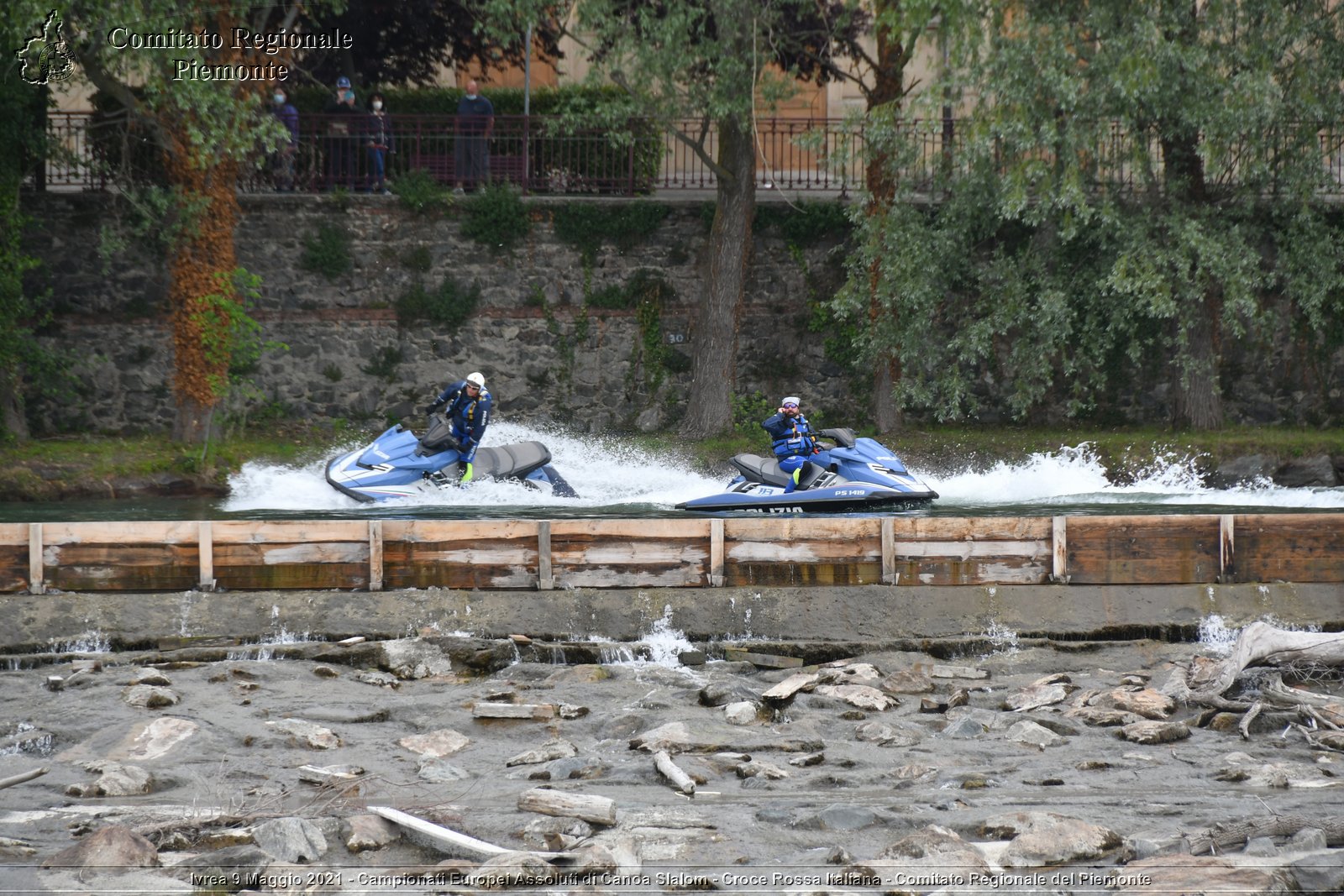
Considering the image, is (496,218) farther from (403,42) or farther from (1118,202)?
(1118,202)

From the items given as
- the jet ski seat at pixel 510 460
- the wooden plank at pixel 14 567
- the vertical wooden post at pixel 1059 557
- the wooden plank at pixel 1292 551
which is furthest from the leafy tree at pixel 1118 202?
the wooden plank at pixel 14 567

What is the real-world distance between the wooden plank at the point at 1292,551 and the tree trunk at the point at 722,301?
1145 cm

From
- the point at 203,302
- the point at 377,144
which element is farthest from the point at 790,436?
the point at 377,144

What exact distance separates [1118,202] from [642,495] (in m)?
8.00

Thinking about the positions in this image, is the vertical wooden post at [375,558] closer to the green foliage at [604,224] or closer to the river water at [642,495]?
the river water at [642,495]

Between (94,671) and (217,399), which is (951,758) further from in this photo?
(217,399)

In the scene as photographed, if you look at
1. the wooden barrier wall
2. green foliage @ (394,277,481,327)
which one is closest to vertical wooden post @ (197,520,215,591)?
the wooden barrier wall

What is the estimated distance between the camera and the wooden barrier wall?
10.7 meters

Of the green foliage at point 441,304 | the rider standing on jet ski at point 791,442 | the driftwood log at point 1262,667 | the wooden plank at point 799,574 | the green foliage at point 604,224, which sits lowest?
the driftwood log at point 1262,667

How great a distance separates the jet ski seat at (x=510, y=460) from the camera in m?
15.9

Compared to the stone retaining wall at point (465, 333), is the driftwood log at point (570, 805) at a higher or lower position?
lower

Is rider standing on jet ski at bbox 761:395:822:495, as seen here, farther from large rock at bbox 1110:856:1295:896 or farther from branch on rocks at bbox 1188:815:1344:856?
large rock at bbox 1110:856:1295:896

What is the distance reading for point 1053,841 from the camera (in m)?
6.14

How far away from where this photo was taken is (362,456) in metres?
15.6
